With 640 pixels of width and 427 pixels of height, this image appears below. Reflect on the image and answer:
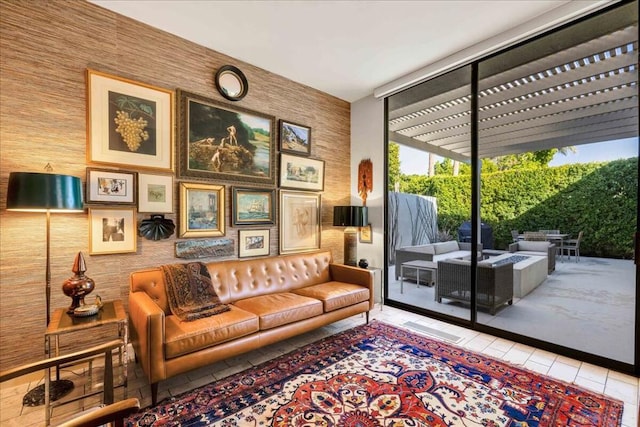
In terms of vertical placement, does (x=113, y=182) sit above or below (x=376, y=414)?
above

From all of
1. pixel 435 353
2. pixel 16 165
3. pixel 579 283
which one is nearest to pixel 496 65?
pixel 579 283

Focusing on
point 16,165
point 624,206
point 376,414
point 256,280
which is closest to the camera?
point 376,414

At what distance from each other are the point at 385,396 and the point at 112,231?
273cm

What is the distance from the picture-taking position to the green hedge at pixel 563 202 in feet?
8.50

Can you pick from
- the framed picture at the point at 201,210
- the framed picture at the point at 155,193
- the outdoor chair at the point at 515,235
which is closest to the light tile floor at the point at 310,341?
the outdoor chair at the point at 515,235

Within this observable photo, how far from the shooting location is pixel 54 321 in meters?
2.06

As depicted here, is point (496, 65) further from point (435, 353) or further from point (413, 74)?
point (435, 353)

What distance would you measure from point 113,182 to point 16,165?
0.63 metres

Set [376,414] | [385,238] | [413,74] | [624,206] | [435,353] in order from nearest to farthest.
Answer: [376,414]
[624,206]
[435,353]
[413,74]
[385,238]

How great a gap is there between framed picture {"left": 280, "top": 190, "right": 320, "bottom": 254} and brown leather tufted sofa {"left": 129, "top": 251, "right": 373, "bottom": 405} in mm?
295

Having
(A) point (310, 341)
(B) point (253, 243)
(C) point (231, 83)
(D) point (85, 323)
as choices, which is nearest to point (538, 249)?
(A) point (310, 341)

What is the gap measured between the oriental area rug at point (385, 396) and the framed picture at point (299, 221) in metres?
1.57

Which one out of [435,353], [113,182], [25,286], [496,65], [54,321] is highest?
[496,65]

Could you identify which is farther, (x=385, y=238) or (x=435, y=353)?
(x=385, y=238)
